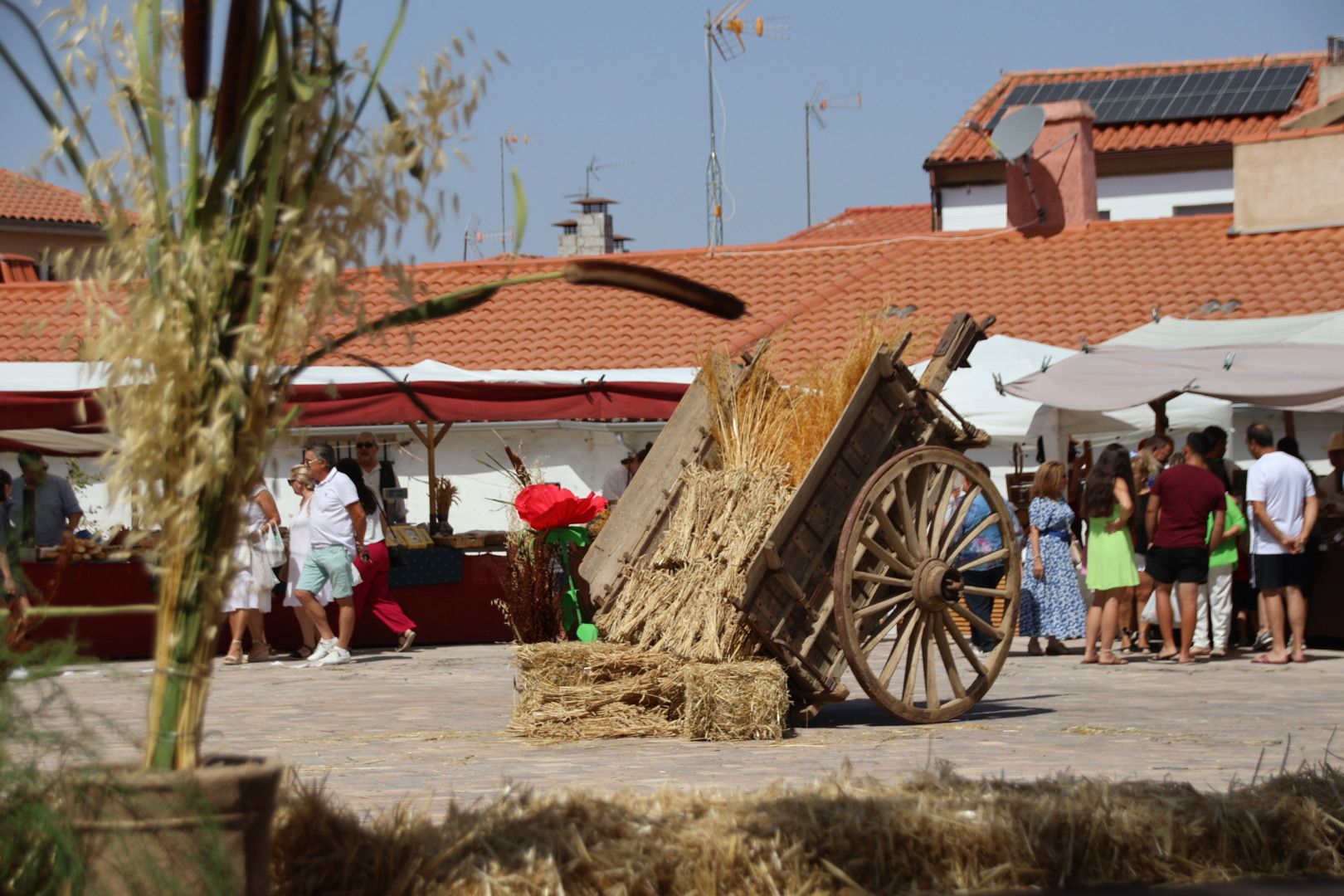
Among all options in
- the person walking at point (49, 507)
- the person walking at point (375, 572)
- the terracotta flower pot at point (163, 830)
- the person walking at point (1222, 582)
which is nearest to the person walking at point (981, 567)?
the person walking at point (1222, 582)

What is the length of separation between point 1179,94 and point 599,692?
29892 mm

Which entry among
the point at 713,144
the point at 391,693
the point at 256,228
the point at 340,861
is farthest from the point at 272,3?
the point at 713,144

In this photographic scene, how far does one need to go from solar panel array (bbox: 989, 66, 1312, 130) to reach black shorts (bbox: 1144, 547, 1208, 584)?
2210 centimetres

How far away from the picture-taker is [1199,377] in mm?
13398

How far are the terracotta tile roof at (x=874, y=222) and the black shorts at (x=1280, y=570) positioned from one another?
1111 inches

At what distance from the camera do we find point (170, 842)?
362 cm

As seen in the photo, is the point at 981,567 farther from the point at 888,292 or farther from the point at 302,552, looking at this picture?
the point at 888,292

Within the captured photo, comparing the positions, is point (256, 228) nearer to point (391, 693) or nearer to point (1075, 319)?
point (391, 693)

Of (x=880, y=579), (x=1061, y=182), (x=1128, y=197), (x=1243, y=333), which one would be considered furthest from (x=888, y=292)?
(x=880, y=579)

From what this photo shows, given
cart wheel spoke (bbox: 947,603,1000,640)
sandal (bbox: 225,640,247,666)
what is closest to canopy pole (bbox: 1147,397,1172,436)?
cart wheel spoke (bbox: 947,603,1000,640)

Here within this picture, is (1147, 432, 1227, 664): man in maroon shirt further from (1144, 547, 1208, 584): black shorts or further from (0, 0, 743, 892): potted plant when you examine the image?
(0, 0, 743, 892): potted plant

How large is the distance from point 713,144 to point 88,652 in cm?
2817

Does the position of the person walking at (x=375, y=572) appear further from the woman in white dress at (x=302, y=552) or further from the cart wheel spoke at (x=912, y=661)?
the cart wheel spoke at (x=912, y=661)

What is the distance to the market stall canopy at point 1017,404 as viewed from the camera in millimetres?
15609
